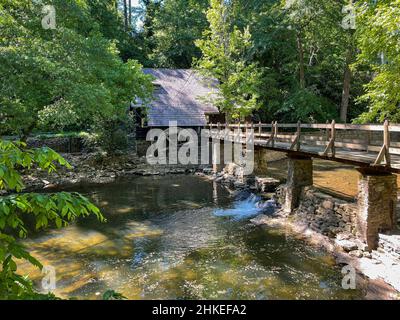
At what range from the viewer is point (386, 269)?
777 centimetres

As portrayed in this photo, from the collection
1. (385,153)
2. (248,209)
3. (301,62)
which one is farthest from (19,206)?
(301,62)

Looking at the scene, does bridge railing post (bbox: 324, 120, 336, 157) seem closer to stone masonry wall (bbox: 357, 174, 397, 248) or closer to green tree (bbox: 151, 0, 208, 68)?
stone masonry wall (bbox: 357, 174, 397, 248)

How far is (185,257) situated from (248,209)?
17.5 feet

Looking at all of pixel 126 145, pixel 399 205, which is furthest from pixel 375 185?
pixel 126 145

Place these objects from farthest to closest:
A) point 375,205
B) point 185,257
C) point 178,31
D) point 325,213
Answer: point 178,31
point 325,213
point 185,257
point 375,205

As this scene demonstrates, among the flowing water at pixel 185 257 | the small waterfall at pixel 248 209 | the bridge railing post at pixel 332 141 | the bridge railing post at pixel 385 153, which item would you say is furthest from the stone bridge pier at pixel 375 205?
the small waterfall at pixel 248 209

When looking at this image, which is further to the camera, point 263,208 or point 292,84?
point 292,84

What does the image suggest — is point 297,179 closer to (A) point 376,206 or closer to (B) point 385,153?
(A) point 376,206

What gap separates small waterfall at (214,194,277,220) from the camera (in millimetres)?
13383

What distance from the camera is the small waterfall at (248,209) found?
13.4 m

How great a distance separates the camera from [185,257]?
947 cm

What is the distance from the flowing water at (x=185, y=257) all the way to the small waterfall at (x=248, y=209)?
0.04 meters
